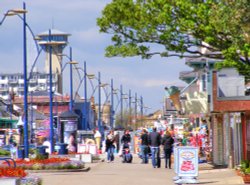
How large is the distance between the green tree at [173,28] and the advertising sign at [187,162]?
361 centimetres

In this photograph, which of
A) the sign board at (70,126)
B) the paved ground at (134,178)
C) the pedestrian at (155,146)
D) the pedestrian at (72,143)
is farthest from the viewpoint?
the sign board at (70,126)

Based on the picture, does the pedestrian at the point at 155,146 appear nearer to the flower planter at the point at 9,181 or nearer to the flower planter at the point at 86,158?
the flower planter at the point at 86,158

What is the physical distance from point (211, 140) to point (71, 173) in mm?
10326

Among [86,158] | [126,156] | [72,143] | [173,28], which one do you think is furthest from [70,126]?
[173,28]

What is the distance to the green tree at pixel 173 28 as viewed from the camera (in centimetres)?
2811

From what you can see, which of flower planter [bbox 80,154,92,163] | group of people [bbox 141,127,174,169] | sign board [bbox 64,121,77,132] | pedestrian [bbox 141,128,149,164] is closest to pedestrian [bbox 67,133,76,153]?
sign board [bbox 64,121,77,132]

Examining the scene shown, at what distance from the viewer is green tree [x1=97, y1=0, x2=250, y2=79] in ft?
92.2

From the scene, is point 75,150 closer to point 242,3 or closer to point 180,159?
point 180,159

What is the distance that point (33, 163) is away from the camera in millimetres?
35250

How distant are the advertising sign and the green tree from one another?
361 cm

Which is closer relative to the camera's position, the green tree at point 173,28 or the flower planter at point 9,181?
the flower planter at point 9,181

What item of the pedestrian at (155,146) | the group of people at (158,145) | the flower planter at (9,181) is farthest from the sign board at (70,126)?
the flower planter at (9,181)

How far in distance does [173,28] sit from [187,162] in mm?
5511

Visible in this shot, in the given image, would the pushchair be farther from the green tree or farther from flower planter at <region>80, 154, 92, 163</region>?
the green tree
